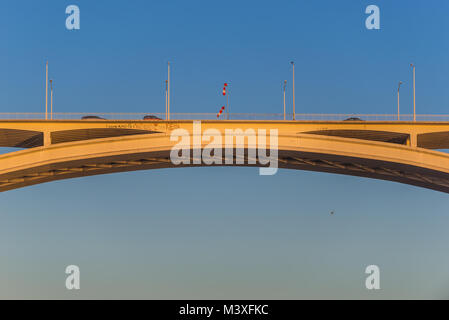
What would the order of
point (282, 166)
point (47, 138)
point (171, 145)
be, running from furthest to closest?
1. point (282, 166)
2. point (171, 145)
3. point (47, 138)

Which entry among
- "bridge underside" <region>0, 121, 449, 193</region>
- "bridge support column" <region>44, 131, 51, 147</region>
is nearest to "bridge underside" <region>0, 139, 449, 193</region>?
"bridge underside" <region>0, 121, 449, 193</region>

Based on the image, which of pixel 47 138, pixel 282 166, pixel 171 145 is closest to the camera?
pixel 47 138

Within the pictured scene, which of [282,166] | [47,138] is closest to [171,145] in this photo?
[47,138]

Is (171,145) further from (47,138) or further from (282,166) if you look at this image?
(282,166)

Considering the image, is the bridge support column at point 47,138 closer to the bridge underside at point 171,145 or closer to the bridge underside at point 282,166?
the bridge underside at point 171,145

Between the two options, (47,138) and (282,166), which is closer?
(47,138)

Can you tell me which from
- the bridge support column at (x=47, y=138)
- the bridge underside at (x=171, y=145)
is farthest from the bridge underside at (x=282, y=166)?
the bridge support column at (x=47, y=138)

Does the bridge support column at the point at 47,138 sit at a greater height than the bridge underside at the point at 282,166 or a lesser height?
greater

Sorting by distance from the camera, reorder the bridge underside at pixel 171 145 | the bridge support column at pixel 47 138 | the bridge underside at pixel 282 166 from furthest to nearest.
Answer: the bridge underside at pixel 282 166 → the bridge support column at pixel 47 138 → the bridge underside at pixel 171 145

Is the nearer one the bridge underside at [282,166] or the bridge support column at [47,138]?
the bridge support column at [47,138]

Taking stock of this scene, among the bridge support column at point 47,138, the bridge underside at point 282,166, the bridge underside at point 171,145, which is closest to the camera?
the bridge underside at point 171,145

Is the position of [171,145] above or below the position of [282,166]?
above
